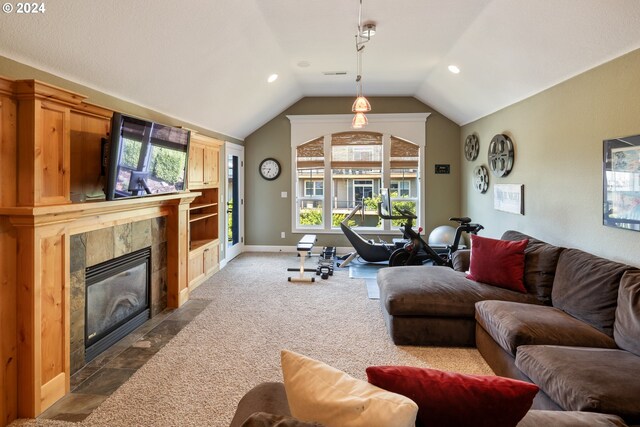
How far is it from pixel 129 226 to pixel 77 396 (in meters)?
1.53

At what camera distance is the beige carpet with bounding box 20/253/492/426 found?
2.38 meters

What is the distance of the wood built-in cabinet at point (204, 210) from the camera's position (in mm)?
4965

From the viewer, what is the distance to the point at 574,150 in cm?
347

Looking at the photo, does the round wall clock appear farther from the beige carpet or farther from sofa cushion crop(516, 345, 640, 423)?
sofa cushion crop(516, 345, 640, 423)

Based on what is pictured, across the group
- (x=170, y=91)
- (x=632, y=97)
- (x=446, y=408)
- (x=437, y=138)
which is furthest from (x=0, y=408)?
(x=437, y=138)

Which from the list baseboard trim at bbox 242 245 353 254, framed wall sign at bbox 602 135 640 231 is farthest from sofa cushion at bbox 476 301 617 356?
baseboard trim at bbox 242 245 353 254

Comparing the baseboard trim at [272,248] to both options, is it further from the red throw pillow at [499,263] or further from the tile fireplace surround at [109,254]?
the red throw pillow at [499,263]

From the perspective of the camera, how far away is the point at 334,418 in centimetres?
101

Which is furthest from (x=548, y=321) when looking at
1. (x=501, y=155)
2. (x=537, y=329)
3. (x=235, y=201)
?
(x=235, y=201)

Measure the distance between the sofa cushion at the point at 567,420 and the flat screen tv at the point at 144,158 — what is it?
3.02m

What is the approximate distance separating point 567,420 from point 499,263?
7.27 ft

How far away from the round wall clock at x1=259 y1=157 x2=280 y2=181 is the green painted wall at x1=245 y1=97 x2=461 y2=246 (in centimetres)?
9

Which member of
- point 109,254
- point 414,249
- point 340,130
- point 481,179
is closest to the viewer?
point 109,254

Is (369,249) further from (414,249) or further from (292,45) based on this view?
(292,45)
